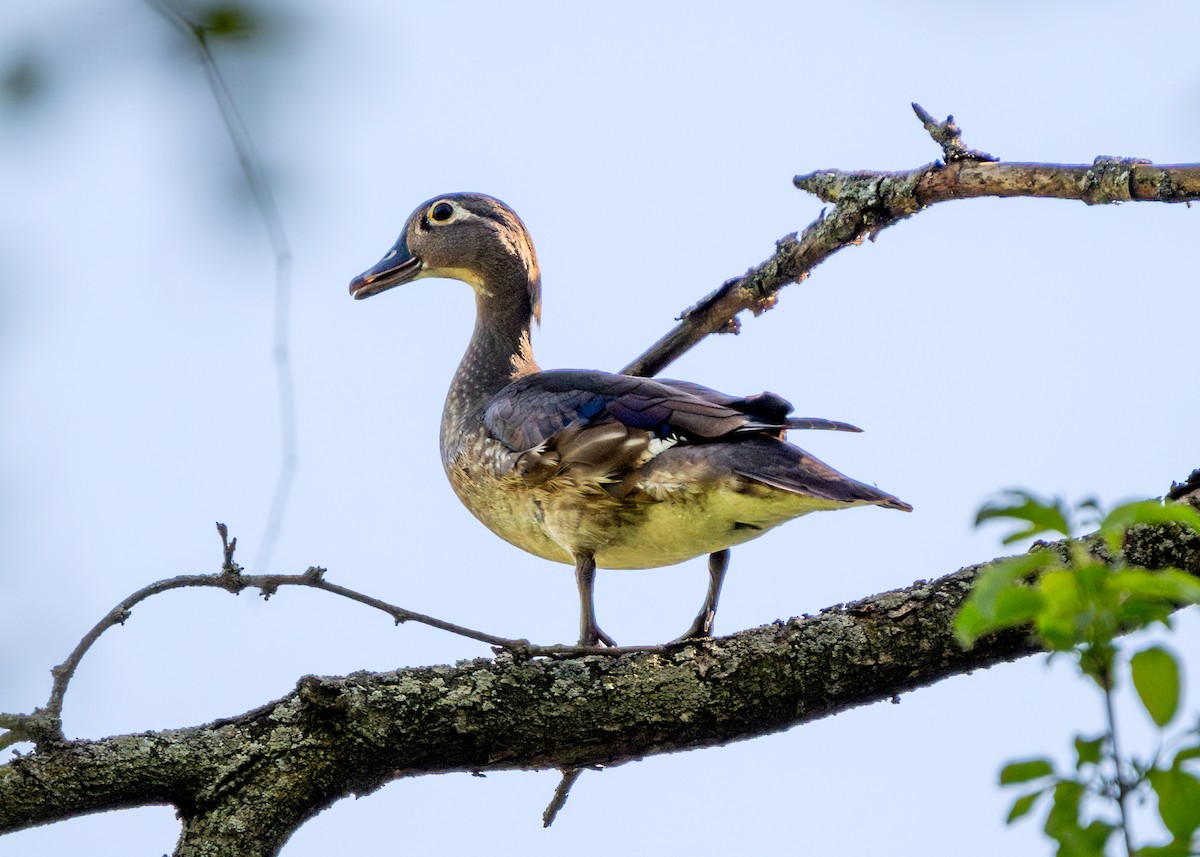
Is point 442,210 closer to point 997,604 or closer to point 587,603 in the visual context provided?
point 587,603

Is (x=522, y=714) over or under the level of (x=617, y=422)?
under

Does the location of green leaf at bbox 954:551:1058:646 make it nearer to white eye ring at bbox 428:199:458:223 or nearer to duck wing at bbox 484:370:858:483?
duck wing at bbox 484:370:858:483

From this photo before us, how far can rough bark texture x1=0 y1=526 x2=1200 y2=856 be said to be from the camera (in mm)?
3193

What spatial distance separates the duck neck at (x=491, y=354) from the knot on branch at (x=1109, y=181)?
104 inches

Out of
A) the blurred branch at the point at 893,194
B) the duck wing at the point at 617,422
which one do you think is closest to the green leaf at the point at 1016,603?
the blurred branch at the point at 893,194

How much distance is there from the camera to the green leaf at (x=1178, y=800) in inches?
54.3

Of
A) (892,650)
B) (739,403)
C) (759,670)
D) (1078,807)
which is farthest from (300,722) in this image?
(1078,807)

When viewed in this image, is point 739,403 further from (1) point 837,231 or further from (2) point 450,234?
(2) point 450,234

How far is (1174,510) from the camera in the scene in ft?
4.96

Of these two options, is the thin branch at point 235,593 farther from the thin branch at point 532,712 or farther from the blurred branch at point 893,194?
the blurred branch at point 893,194

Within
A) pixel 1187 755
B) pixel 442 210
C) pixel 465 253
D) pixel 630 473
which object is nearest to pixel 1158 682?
pixel 1187 755

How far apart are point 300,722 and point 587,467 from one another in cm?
150

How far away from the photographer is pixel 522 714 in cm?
347

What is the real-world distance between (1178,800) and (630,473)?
3129 millimetres
